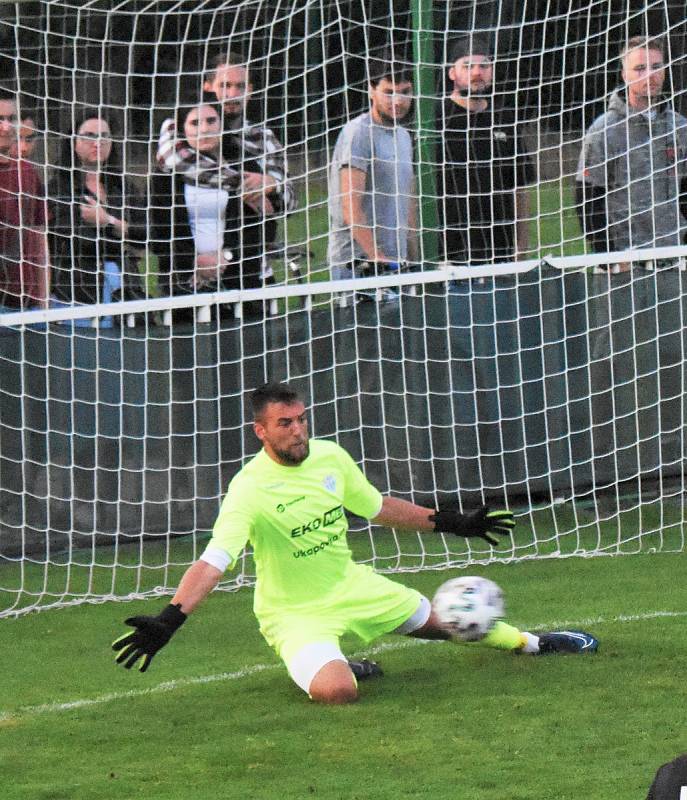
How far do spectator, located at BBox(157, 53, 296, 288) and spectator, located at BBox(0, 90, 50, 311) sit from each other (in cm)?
86

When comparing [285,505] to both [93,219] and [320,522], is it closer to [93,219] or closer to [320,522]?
[320,522]

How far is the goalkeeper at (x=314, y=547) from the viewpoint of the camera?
22.4ft

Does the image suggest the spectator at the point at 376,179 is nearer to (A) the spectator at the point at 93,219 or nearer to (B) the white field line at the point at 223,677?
(A) the spectator at the point at 93,219

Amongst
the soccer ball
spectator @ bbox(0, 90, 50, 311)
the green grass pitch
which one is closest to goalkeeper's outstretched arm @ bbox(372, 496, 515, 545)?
the soccer ball

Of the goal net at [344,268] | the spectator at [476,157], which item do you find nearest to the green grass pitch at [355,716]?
the goal net at [344,268]

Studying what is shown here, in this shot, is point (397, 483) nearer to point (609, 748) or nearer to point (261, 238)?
point (261, 238)

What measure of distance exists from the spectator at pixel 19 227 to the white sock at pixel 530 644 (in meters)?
3.68

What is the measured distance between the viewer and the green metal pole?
10234mm

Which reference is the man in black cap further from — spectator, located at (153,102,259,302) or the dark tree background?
spectator, located at (153,102,259,302)

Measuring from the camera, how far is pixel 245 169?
10008 millimetres

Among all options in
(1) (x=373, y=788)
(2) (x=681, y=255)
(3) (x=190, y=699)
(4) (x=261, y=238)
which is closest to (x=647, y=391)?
(2) (x=681, y=255)

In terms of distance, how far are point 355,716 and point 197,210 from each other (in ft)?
14.2

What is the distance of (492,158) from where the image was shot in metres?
10.4

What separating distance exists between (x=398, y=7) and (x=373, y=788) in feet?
19.8
